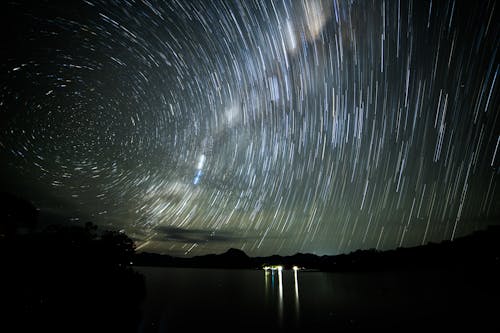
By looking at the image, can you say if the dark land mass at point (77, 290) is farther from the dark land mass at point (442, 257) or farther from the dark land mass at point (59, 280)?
the dark land mass at point (442, 257)

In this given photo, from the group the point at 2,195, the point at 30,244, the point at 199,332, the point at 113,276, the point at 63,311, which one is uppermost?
the point at 2,195

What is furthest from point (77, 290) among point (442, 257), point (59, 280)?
point (442, 257)

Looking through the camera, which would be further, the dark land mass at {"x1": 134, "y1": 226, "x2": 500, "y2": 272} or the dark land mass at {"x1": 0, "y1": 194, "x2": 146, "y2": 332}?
the dark land mass at {"x1": 134, "y1": 226, "x2": 500, "y2": 272}

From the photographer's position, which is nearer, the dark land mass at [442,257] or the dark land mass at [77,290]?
the dark land mass at [77,290]

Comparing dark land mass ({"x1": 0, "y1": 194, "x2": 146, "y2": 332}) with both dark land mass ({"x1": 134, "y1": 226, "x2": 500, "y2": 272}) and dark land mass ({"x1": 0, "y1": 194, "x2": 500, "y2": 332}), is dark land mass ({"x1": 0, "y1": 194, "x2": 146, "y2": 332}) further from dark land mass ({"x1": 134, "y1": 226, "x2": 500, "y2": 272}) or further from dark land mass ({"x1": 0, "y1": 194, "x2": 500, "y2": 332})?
dark land mass ({"x1": 134, "y1": 226, "x2": 500, "y2": 272})

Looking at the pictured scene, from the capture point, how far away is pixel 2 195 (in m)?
29.6

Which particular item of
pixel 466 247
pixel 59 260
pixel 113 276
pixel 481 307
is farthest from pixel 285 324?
pixel 466 247

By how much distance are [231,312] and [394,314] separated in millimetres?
19760

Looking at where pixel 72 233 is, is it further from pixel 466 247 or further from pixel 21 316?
pixel 466 247

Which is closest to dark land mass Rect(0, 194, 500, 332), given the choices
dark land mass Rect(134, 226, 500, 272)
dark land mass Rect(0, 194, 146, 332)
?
dark land mass Rect(0, 194, 146, 332)

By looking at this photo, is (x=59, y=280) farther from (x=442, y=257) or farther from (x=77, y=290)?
(x=442, y=257)

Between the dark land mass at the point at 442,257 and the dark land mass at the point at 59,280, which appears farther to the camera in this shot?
the dark land mass at the point at 442,257

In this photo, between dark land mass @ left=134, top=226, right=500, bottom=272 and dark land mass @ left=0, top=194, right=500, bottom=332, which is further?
dark land mass @ left=134, top=226, right=500, bottom=272

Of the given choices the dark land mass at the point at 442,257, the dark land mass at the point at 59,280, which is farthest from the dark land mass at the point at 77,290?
the dark land mass at the point at 442,257
